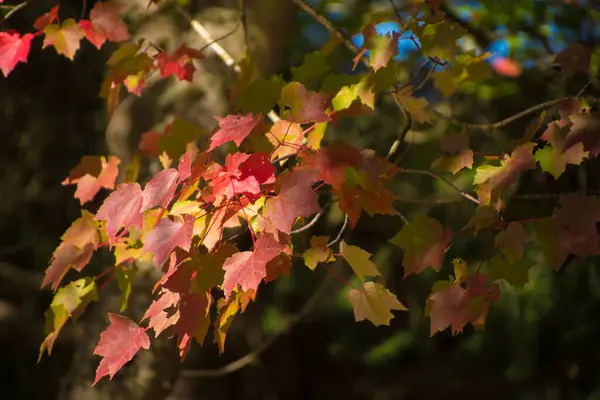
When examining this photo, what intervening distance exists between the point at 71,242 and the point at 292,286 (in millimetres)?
2477

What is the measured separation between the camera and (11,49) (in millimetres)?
1479

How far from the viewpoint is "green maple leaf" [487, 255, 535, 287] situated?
119 cm

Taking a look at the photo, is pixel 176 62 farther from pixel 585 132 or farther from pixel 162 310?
pixel 585 132

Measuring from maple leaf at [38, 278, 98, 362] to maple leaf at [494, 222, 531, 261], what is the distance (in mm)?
785

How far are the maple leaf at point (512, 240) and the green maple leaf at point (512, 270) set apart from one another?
0.04 metres

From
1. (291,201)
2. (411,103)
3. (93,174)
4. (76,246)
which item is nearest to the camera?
(291,201)

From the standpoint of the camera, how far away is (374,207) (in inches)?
43.7

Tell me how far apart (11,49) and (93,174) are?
0.32m

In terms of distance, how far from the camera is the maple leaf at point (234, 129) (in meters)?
1.06

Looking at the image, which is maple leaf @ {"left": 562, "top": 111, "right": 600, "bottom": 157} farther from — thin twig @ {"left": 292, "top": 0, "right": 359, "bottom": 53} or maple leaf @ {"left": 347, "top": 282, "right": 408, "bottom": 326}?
thin twig @ {"left": 292, "top": 0, "right": 359, "bottom": 53}

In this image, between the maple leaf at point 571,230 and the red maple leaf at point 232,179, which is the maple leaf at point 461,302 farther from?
the red maple leaf at point 232,179

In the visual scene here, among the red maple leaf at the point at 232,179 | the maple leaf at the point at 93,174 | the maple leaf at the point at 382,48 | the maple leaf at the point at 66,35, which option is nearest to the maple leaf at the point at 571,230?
the maple leaf at the point at 382,48

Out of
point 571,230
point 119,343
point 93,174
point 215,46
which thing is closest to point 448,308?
point 571,230

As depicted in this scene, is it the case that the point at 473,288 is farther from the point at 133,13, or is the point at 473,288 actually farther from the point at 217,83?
the point at 133,13
